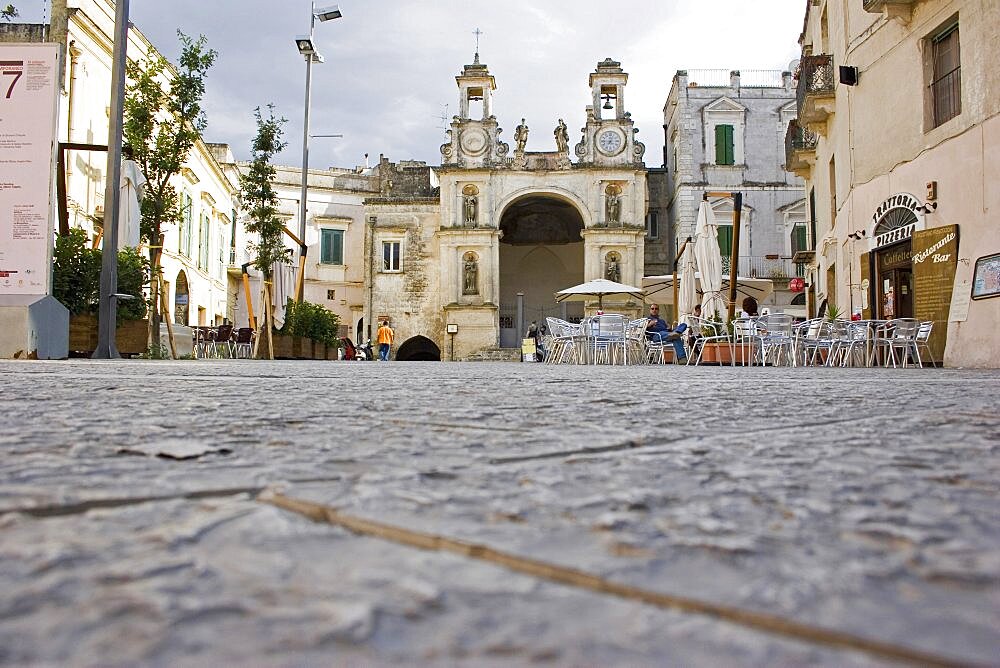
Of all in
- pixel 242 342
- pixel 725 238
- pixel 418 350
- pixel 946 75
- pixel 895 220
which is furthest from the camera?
pixel 418 350

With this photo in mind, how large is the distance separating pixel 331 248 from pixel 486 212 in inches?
277

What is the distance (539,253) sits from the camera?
3731cm

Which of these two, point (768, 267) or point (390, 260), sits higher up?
point (390, 260)

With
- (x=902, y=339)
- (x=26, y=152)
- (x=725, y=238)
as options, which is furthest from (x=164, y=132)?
(x=725, y=238)

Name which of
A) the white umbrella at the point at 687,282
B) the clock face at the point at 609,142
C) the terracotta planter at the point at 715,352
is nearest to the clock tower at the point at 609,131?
the clock face at the point at 609,142

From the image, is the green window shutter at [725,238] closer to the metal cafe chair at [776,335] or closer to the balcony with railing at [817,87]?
the balcony with railing at [817,87]

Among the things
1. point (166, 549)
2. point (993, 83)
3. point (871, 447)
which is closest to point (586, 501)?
point (166, 549)

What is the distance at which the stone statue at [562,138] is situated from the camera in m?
31.8

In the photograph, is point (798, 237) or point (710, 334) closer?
point (710, 334)

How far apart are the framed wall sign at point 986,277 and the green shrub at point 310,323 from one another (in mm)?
13089

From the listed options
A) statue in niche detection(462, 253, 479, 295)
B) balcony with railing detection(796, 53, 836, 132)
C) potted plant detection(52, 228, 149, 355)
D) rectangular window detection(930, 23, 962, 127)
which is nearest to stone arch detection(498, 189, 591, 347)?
statue in niche detection(462, 253, 479, 295)

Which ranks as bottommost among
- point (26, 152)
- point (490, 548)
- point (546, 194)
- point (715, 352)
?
point (490, 548)

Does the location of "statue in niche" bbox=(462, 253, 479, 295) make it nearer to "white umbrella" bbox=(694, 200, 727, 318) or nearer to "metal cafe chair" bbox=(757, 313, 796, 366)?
"white umbrella" bbox=(694, 200, 727, 318)

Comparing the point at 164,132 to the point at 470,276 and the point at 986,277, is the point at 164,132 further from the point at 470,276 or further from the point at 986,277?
the point at 470,276
